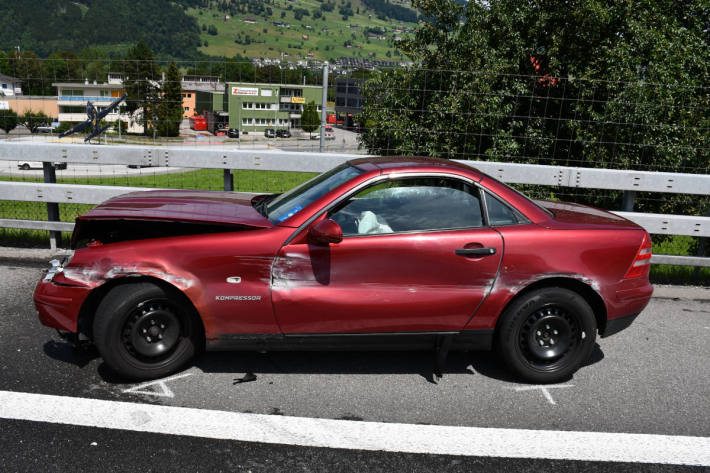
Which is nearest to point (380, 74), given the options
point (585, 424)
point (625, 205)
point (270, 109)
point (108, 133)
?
point (270, 109)

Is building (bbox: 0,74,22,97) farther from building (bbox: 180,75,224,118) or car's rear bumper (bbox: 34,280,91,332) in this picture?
car's rear bumper (bbox: 34,280,91,332)

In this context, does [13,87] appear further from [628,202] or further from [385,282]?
[628,202]

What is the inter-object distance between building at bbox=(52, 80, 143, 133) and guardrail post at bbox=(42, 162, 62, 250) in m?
1.38

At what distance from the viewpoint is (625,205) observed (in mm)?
6738

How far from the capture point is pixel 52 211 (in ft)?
23.1

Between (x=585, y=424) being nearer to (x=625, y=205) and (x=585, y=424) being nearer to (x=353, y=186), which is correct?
(x=353, y=186)

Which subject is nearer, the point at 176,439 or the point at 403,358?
the point at 176,439

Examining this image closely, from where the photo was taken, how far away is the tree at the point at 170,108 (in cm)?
832

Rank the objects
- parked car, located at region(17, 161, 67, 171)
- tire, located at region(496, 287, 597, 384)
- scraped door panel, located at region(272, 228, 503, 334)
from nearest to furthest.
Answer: scraped door panel, located at region(272, 228, 503, 334) → tire, located at region(496, 287, 597, 384) → parked car, located at region(17, 161, 67, 171)

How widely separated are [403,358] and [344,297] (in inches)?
39.1

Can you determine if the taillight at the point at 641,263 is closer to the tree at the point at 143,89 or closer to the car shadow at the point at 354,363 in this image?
the car shadow at the point at 354,363

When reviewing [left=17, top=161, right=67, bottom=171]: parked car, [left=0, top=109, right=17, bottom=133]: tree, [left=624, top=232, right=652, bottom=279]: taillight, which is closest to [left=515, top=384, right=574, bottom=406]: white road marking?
[left=624, top=232, right=652, bottom=279]: taillight

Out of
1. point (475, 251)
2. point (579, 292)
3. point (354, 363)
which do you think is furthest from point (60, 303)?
point (579, 292)

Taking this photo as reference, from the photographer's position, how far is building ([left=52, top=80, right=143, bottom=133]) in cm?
830
